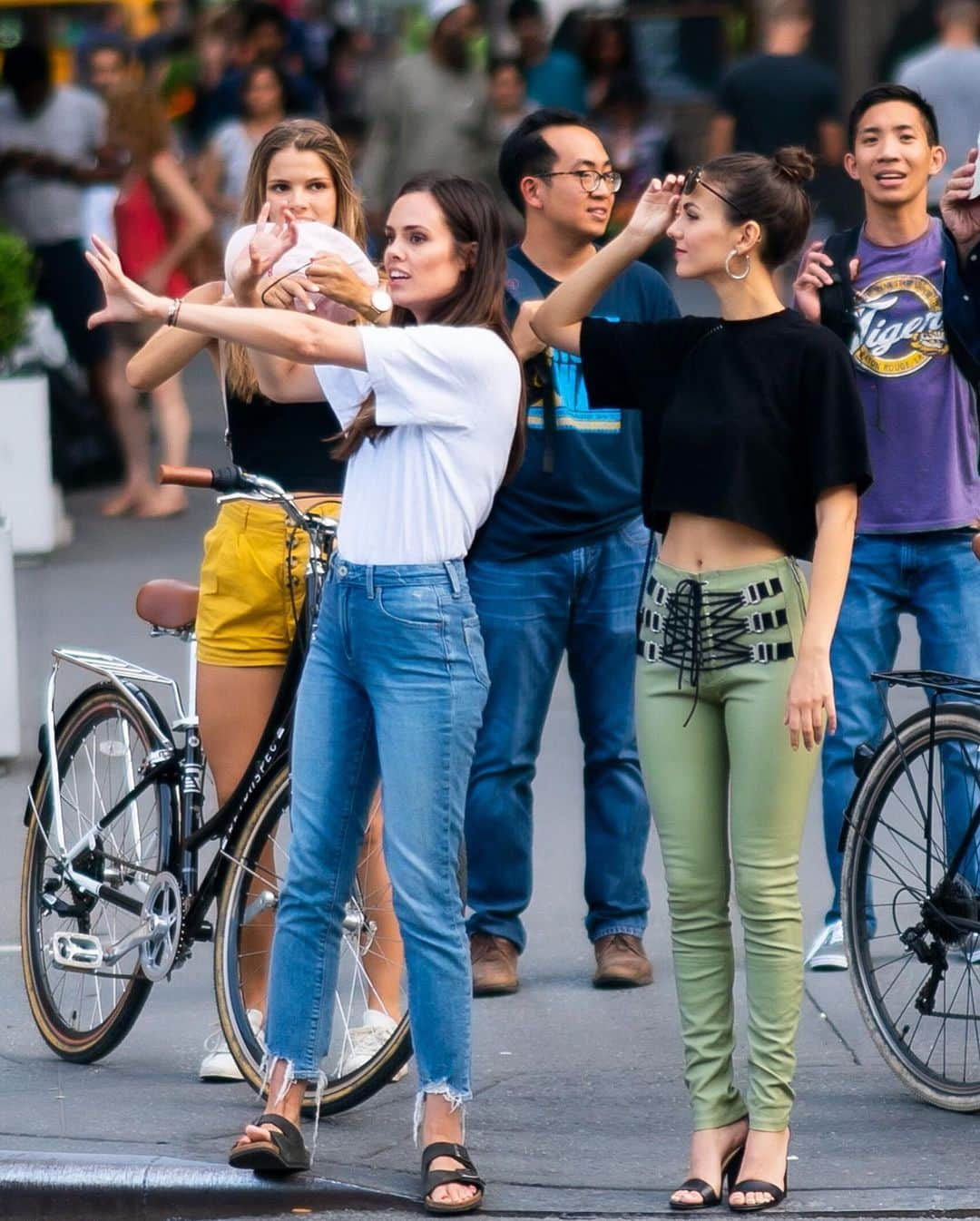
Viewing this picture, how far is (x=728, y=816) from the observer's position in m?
4.38

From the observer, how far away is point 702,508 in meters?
4.21

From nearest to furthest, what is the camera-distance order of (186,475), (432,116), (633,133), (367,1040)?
(186,475)
(367,1040)
(432,116)
(633,133)

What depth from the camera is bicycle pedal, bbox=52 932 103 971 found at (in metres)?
5.08

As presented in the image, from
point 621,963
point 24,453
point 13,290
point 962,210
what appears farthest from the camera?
point 24,453

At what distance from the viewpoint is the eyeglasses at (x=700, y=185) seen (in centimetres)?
419

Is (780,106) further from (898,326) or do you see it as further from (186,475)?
(186,475)

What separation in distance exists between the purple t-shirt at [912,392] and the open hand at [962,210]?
15 cm

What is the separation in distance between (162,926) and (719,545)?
1.53 m

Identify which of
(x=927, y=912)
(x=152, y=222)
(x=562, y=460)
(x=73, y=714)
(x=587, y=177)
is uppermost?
(x=152, y=222)

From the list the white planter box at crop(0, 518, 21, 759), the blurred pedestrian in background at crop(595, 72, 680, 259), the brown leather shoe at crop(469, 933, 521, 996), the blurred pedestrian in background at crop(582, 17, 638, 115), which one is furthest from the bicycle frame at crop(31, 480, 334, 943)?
the blurred pedestrian in background at crop(582, 17, 638, 115)

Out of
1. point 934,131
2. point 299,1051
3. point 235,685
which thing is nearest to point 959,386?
point 934,131

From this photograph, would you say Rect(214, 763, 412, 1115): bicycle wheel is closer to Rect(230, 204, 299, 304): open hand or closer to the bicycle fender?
the bicycle fender

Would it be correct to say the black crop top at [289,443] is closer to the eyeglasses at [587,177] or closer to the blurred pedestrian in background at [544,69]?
the eyeglasses at [587,177]

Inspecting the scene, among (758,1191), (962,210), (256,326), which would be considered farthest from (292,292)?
(758,1191)
